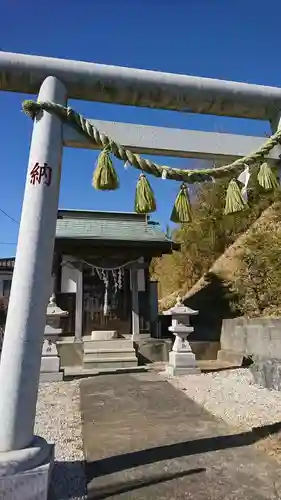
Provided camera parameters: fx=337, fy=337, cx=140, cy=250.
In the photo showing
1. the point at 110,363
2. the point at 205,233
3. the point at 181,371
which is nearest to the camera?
the point at 181,371

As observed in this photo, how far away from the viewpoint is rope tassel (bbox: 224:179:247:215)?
131 inches

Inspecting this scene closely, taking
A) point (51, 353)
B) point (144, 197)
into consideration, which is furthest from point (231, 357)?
point (144, 197)

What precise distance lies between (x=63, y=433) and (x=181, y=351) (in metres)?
4.86

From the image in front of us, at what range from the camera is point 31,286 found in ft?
8.96

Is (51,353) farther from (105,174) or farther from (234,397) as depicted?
(105,174)

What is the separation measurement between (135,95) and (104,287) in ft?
28.5

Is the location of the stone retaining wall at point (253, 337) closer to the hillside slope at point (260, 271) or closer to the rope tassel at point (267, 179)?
the hillside slope at point (260, 271)

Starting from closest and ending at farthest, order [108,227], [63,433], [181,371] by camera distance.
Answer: [63,433] → [181,371] → [108,227]

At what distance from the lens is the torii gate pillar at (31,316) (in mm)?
2428

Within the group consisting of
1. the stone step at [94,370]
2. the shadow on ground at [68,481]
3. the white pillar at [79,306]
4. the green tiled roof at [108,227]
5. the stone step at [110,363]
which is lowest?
the shadow on ground at [68,481]

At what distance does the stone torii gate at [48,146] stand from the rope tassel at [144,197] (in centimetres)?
42

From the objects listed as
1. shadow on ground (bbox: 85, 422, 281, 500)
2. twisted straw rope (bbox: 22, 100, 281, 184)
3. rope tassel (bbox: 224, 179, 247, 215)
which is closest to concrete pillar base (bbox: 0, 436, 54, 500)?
shadow on ground (bbox: 85, 422, 281, 500)

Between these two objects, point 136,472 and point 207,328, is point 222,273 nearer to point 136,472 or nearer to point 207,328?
point 207,328

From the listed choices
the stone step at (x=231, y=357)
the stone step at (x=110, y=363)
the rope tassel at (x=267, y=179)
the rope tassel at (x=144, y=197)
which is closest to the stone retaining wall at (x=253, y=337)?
the stone step at (x=231, y=357)
